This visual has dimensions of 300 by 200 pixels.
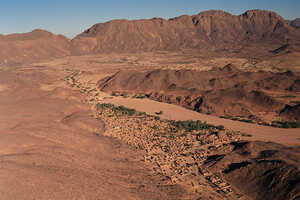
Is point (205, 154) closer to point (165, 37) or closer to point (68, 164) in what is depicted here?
point (68, 164)

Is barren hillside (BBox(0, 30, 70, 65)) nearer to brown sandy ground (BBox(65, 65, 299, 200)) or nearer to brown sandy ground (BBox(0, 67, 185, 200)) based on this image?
brown sandy ground (BBox(65, 65, 299, 200))

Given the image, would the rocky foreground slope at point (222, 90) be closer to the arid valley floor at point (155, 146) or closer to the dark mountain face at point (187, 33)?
the arid valley floor at point (155, 146)

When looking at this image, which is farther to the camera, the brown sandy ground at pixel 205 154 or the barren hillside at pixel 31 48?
the barren hillside at pixel 31 48

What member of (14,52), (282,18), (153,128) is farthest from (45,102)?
(282,18)

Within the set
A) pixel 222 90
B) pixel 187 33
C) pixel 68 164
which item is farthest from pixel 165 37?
pixel 68 164

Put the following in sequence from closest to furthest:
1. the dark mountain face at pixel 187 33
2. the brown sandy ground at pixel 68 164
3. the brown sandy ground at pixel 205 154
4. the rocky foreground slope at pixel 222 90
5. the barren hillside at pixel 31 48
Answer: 1. the brown sandy ground at pixel 68 164
2. the brown sandy ground at pixel 205 154
3. the rocky foreground slope at pixel 222 90
4. the barren hillside at pixel 31 48
5. the dark mountain face at pixel 187 33

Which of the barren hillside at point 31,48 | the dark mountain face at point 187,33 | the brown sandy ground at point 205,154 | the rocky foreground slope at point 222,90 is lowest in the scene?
the brown sandy ground at point 205,154

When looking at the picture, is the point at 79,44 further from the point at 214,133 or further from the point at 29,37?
the point at 214,133

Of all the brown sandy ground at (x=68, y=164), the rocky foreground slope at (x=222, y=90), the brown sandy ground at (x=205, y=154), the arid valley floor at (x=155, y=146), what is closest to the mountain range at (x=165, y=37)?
the rocky foreground slope at (x=222, y=90)
